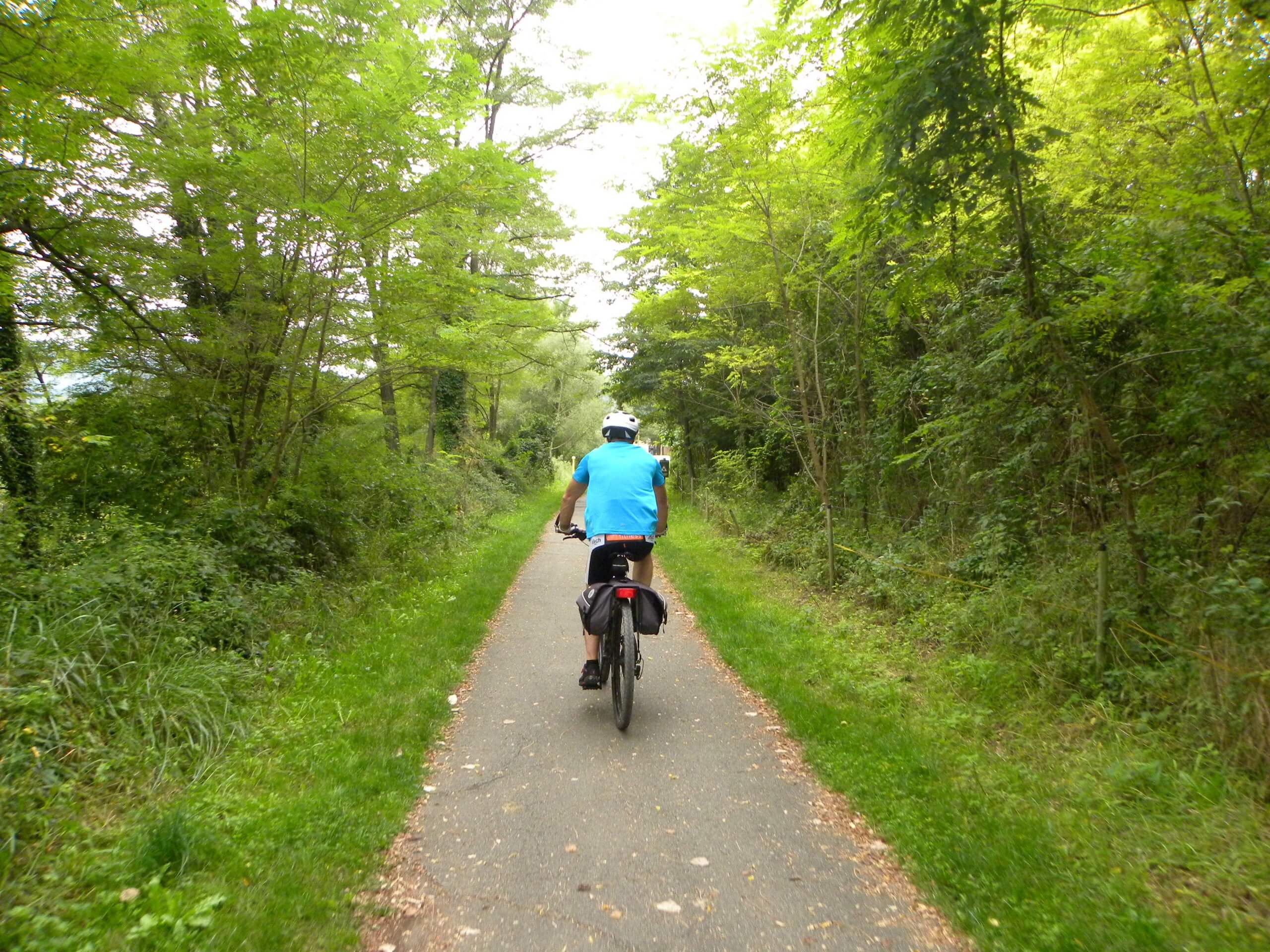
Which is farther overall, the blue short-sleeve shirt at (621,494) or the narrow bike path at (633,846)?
the blue short-sleeve shirt at (621,494)

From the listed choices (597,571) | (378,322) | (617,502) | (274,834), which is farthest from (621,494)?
(378,322)

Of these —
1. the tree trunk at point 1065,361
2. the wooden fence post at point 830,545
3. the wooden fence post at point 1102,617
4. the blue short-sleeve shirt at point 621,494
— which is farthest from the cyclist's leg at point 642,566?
the wooden fence post at point 830,545

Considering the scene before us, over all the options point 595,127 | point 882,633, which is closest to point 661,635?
point 882,633

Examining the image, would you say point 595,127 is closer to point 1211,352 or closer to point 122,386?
point 122,386

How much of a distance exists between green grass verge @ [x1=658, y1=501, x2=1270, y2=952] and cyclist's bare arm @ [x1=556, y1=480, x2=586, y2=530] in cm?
190

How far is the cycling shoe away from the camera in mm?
5219

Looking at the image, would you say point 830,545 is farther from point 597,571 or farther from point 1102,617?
point 597,571

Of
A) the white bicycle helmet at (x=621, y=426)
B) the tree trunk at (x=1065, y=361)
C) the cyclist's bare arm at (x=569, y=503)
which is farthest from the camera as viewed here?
the cyclist's bare arm at (x=569, y=503)

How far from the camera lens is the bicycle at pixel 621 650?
4.77 metres

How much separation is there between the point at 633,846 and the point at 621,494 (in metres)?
2.29

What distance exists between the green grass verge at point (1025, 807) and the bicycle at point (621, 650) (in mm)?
1091

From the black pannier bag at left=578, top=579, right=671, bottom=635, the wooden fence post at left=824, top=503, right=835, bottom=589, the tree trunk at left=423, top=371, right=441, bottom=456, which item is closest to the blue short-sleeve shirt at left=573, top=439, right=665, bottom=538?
the black pannier bag at left=578, top=579, right=671, bottom=635

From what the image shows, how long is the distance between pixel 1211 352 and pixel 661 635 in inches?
201

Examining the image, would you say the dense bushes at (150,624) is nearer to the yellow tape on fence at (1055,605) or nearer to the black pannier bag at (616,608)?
the black pannier bag at (616,608)
